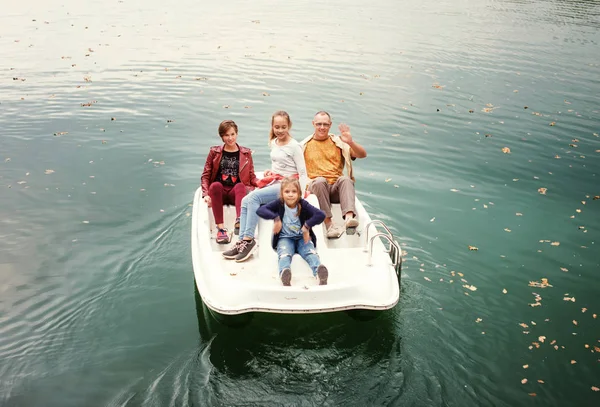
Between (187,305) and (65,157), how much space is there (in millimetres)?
6793

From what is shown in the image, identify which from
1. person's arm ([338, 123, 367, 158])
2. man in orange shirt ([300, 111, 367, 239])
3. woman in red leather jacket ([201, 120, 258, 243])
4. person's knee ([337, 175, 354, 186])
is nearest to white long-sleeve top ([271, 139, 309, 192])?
man in orange shirt ([300, 111, 367, 239])

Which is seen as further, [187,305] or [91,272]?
[91,272]

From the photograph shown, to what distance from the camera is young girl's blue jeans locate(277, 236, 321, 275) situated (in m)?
6.25

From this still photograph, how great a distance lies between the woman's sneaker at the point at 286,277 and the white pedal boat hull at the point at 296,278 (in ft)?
0.22

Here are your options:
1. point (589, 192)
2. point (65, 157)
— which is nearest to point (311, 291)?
point (589, 192)

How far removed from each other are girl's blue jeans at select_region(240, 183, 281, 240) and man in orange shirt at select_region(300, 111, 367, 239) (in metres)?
0.98

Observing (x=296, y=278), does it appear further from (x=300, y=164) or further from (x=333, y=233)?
(x=300, y=164)

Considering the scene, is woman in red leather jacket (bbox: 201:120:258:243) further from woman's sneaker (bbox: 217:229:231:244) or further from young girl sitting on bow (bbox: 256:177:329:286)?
young girl sitting on bow (bbox: 256:177:329:286)

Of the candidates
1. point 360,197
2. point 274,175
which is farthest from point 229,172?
point 360,197

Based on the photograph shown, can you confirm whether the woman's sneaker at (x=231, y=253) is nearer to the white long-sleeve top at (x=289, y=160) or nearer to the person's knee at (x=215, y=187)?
the person's knee at (x=215, y=187)

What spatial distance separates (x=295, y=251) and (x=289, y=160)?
1572 millimetres

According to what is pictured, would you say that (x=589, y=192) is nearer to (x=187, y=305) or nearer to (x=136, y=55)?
(x=187, y=305)

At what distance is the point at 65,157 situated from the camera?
40.4 ft

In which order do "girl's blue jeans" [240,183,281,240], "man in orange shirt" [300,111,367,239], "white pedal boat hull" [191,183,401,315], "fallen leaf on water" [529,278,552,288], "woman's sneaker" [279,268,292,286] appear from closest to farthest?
"white pedal boat hull" [191,183,401,315], "woman's sneaker" [279,268,292,286], "girl's blue jeans" [240,183,281,240], "man in orange shirt" [300,111,367,239], "fallen leaf on water" [529,278,552,288]
